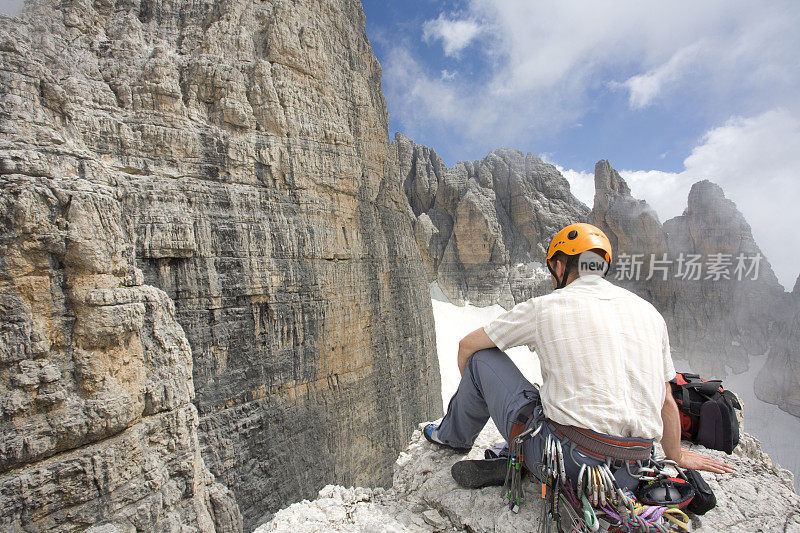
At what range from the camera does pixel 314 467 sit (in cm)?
721

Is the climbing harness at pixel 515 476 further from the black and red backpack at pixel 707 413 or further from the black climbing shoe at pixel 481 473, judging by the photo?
the black and red backpack at pixel 707 413

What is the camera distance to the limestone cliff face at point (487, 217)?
2736 centimetres

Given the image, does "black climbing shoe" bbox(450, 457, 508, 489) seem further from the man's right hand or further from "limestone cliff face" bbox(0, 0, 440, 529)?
"limestone cliff face" bbox(0, 0, 440, 529)

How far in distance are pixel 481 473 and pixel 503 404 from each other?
716 millimetres

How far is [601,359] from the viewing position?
211 centimetres

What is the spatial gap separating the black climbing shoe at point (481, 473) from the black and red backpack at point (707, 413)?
1.50 m

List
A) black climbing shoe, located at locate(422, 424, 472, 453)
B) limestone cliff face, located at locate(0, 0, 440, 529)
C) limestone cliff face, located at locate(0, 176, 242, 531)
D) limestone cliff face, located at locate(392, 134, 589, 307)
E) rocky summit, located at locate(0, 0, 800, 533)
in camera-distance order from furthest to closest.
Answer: limestone cliff face, located at locate(392, 134, 589, 307)
limestone cliff face, located at locate(0, 0, 440, 529)
rocky summit, located at locate(0, 0, 800, 533)
limestone cliff face, located at locate(0, 176, 242, 531)
black climbing shoe, located at locate(422, 424, 472, 453)

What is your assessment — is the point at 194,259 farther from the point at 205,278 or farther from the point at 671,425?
the point at 671,425

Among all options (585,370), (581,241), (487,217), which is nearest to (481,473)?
(585,370)

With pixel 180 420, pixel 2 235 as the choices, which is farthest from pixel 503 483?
pixel 2 235

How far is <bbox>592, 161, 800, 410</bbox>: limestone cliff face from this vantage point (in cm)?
2520

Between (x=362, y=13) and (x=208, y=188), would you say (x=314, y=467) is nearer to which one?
(x=208, y=188)

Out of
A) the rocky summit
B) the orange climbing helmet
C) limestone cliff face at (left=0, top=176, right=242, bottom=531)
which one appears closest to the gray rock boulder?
the rocky summit

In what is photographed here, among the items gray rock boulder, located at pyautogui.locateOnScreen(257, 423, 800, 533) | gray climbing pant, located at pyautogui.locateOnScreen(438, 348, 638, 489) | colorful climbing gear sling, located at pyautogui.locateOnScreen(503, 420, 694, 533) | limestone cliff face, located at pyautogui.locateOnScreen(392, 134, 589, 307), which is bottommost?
gray rock boulder, located at pyautogui.locateOnScreen(257, 423, 800, 533)
